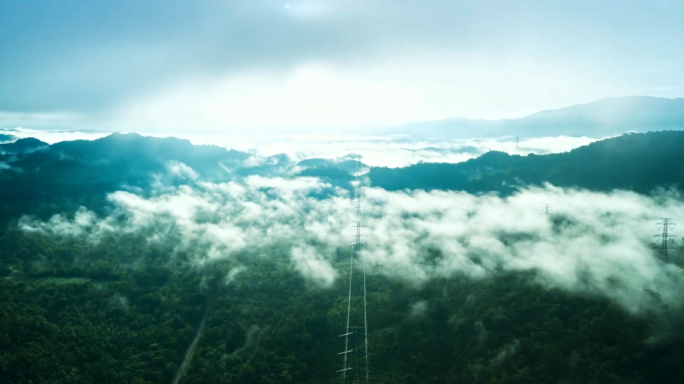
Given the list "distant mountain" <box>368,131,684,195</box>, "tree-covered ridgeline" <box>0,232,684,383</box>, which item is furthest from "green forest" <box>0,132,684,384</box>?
"distant mountain" <box>368,131,684,195</box>

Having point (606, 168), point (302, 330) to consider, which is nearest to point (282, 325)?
point (302, 330)

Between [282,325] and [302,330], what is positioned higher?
[282,325]

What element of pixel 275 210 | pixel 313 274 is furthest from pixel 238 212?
pixel 313 274

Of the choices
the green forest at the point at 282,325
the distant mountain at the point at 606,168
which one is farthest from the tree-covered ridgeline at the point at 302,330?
the distant mountain at the point at 606,168

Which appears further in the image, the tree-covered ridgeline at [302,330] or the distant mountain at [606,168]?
the distant mountain at [606,168]

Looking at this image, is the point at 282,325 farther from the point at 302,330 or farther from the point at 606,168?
the point at 606,168

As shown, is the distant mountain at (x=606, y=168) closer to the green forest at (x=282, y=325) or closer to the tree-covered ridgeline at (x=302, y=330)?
the green forest at (x=282, y=325)

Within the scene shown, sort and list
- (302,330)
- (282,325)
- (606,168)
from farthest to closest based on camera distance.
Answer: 1. (606,168)
2. (282,325)
3. (302,330)

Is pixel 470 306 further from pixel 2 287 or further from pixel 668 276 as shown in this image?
pixel 2 287

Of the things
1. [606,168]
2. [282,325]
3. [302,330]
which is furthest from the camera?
[606,168]
